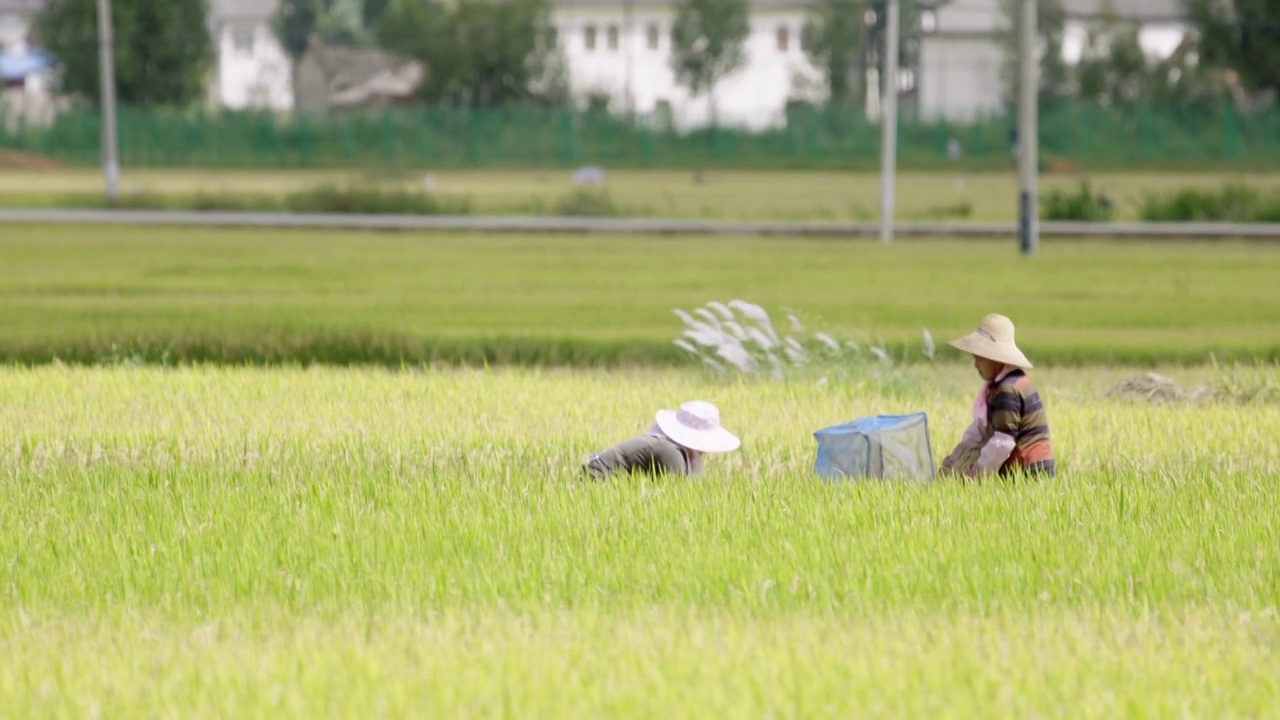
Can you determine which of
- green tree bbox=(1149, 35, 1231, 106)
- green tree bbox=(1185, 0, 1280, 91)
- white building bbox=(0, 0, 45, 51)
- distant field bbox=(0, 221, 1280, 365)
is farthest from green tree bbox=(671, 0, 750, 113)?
white building bbox=(0, 0, 45, 51)

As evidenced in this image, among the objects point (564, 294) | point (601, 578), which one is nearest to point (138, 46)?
point (564, 294)

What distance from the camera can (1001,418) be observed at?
8836 mm

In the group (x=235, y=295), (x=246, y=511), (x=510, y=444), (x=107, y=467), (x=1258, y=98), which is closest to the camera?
(x=246, y=511)

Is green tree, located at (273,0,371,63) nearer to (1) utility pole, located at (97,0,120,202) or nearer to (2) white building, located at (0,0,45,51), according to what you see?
(2) white building, located at (0,0,45,51)

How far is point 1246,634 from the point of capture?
612 centimetres

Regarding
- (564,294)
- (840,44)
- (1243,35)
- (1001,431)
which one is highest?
(840,44)

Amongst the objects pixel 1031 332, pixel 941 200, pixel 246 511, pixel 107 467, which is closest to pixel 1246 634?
pixel 246 511

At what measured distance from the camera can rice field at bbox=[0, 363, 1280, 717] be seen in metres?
5.42

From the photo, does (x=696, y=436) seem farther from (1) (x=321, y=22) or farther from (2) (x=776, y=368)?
(1) (x=321, y=22)

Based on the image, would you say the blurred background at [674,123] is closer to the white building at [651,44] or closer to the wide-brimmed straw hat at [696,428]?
the white building at [651,44]

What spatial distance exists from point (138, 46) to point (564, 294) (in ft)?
164

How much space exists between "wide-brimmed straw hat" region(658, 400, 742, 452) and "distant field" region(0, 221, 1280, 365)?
18.4ft

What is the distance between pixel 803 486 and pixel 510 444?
2.21 metres

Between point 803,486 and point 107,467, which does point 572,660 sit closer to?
point 803,486
